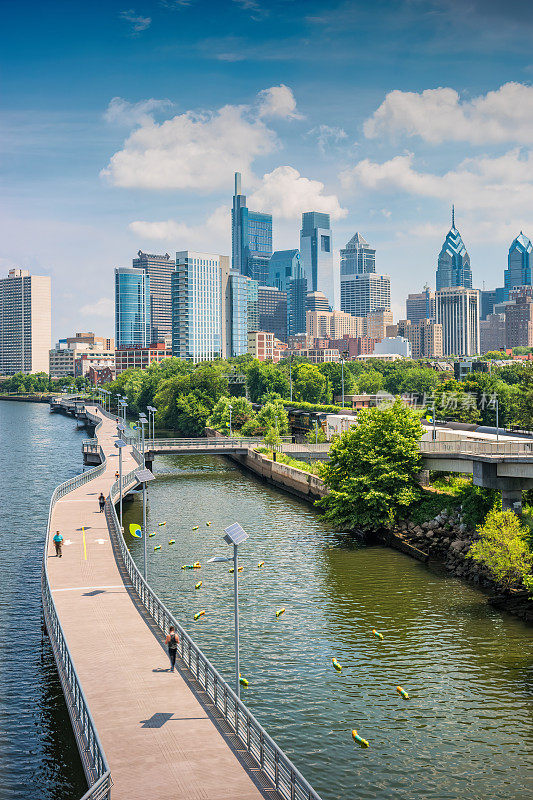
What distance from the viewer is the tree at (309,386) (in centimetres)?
16425

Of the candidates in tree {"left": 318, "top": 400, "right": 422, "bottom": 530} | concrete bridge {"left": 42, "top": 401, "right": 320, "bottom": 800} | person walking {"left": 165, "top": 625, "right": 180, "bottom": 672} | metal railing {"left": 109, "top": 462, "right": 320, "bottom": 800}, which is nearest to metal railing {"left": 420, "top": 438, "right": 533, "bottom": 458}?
tree {"left": 318, "top": 400, "right": 422, "bottom": 530}

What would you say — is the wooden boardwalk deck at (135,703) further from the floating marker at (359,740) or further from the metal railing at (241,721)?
the floating marker at (359,740)

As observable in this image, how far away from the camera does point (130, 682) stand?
1039 inches

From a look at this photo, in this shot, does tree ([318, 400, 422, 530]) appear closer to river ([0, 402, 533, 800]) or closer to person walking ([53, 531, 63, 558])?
river ([0, 402, 533, 800])

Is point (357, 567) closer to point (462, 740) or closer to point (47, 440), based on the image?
point (462, 740)

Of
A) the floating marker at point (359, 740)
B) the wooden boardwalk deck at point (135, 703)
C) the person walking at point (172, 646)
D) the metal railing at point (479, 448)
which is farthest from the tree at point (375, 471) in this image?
the person walking at point (172, 646)

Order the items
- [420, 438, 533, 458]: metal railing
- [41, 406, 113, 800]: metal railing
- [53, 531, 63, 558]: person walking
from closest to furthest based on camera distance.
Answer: [41, 406, 113, 800]: metal railing, [53, 531, 63, 558]: person walking, [420, 438, 533, 458]: metal railing

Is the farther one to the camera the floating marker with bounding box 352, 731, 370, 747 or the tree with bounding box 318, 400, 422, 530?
the tree with bounding box 318, 400, 422, 530

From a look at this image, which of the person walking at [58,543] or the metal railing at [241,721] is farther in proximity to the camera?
the person walking at [58,543]

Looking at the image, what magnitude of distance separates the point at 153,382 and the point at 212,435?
6562 centimetres

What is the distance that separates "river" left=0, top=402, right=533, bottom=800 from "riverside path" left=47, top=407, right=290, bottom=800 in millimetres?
2399

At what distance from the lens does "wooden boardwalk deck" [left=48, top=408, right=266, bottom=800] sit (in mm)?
19750

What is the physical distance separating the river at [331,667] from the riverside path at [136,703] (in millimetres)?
2399

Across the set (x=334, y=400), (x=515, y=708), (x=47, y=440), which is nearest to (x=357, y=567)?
(x=515, y=708)
